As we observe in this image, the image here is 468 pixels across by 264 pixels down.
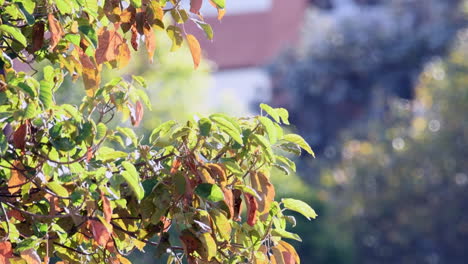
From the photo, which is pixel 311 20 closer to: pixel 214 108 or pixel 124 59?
pixel 214 108

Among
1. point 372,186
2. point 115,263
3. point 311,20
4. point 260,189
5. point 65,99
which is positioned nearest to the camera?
point 260,189

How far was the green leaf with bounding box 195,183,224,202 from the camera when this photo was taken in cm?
283

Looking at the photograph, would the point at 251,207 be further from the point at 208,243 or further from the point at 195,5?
the point at 195,5

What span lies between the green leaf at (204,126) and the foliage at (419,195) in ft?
58.2

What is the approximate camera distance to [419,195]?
20.5 metres

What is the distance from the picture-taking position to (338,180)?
22234mm

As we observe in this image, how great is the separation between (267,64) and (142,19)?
30.2 meters

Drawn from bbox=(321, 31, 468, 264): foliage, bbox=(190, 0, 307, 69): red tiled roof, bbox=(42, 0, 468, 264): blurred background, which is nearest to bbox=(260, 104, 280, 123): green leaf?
bbox=(42, 0, 468, 264): blurred background

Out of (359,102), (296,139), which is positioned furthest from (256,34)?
(296,139)

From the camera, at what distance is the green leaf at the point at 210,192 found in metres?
2.83

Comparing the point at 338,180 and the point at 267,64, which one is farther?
the point at 267,64

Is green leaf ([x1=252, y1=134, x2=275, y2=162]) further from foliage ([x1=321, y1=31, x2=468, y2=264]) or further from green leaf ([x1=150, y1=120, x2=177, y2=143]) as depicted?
foliage ([x1=321, y1=31, x2=468, y2=264])

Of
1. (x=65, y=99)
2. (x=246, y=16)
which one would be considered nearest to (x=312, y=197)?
(x=65, y=99)

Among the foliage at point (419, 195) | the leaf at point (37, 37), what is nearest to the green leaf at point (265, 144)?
the leaf at point (37, 37)
